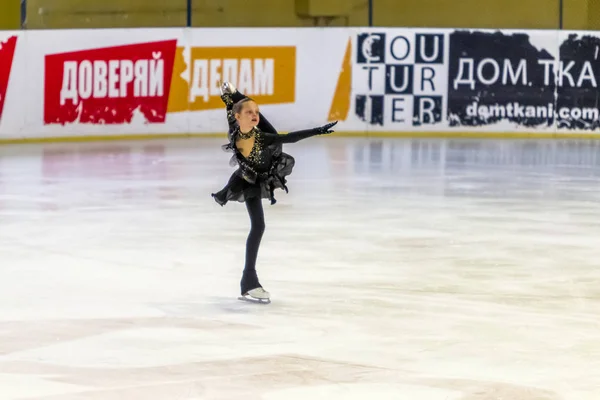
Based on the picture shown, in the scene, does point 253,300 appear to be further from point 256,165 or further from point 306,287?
point 256,165

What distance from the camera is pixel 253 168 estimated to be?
8.03 meters

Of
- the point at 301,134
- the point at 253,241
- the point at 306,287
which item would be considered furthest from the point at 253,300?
the point at 301,134

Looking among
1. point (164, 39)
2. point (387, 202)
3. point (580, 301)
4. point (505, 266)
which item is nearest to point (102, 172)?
point (387, 202)

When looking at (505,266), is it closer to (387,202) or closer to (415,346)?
(415,346)

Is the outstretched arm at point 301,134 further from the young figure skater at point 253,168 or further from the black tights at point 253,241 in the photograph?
the black tights at point 253,241

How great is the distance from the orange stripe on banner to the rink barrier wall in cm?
2

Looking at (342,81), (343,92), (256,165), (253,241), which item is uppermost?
(342,81)

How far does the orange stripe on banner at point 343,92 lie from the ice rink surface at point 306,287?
208 inches

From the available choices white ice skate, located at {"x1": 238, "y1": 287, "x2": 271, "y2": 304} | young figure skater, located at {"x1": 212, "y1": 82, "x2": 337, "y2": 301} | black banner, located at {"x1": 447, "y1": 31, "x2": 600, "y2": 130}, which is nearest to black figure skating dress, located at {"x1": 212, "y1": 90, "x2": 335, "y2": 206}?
young figure skater, located at {"x1": 212, "y1": 82, "x2": 337, "y2": 301}

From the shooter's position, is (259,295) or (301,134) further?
(259,295)

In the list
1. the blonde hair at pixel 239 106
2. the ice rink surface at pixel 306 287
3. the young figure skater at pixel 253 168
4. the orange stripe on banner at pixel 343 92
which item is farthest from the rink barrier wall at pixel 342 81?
the blonde hair at pixel 239 106

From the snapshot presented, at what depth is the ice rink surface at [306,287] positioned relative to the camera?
6.27m

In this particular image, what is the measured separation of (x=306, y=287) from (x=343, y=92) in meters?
12.7

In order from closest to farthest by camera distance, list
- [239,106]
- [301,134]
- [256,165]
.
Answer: [301,134]
[239,106]
[256,165]
